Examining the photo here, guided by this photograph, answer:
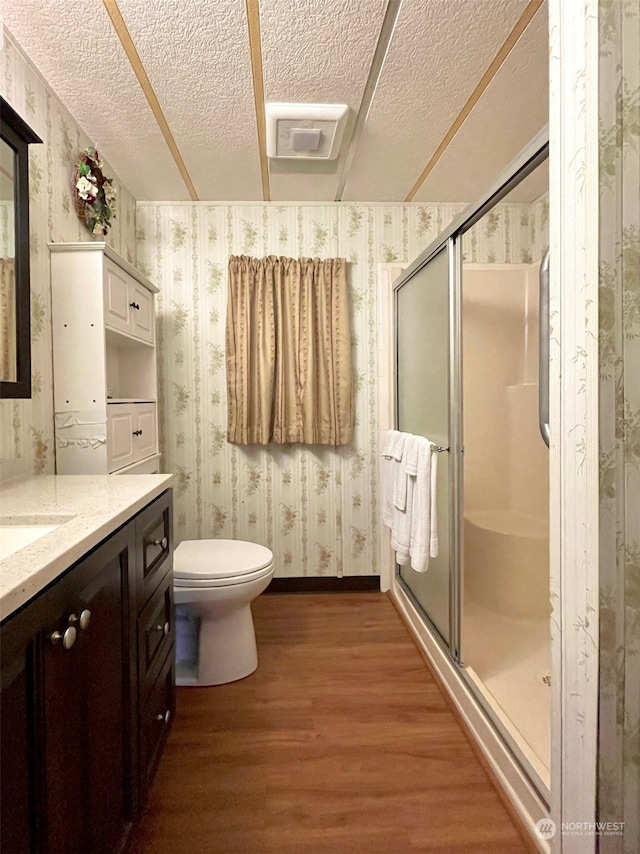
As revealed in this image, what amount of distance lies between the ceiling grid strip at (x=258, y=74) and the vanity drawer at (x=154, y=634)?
66.8 inches

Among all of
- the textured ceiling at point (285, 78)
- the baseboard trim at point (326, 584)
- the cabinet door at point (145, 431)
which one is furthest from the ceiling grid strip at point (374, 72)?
the baseboard trim at point (326, 584)

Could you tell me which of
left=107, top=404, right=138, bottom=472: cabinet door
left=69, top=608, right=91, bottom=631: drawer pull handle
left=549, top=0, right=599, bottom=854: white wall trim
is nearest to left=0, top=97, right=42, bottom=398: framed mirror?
left=107, top=404, right=138, bottom=472: cabinet door

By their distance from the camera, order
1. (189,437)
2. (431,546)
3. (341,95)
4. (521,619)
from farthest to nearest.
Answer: (189,437) < (521,619) < (431,546) < (341,95)

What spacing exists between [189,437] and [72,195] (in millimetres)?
1320

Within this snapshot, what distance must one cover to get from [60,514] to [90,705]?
1.30 feet

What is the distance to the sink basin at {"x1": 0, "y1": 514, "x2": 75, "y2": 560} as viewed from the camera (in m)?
1.00

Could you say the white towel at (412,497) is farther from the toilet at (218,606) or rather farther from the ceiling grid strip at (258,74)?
the ceiling grid strip at (258,74)

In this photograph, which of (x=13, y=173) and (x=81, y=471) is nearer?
(x=13, y=173)

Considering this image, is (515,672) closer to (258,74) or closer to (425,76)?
(425,76)

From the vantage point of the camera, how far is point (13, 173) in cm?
135

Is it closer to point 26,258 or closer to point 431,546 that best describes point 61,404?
point 26,258

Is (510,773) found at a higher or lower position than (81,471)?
lower

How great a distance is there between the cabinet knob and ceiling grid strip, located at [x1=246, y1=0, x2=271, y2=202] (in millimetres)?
1670

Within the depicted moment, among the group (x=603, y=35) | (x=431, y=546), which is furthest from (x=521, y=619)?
(x=603, y=35)
